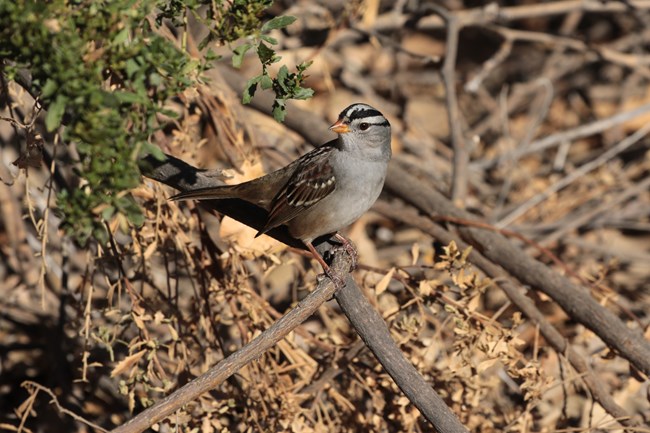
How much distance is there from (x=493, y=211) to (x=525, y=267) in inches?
74.4

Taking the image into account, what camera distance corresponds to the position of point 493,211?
6.49m

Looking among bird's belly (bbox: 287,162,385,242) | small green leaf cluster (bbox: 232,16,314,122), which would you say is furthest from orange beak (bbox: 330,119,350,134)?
small green leaf cluster (bbox: 232,16,314,122)

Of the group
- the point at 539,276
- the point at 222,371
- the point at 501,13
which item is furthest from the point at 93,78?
the point at 501,13

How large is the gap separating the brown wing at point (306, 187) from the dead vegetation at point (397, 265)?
0.20 meters

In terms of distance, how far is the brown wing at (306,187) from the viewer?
3975 millimetres

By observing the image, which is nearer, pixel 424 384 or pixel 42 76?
pixel 42 76

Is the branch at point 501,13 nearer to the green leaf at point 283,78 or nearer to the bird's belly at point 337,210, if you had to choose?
the bird's belly at point 337,210

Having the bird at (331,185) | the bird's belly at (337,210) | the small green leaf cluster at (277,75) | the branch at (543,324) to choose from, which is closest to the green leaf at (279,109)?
the small green leaf cluster at (277,75)

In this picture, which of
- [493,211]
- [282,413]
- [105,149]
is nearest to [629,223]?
[493,211]

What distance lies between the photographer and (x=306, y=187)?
13.3 feet

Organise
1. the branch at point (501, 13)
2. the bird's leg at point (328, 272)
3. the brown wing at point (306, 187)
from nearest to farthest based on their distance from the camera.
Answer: the bird's leg at point (328, 272), the brown wing at point (306, 187), the branch at point (501, 13)

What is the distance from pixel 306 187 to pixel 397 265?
77.2 inches

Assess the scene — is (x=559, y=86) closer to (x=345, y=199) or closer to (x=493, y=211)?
(x=493, y=211)

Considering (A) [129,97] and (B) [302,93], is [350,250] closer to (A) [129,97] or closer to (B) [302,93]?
(B) [302,93]
